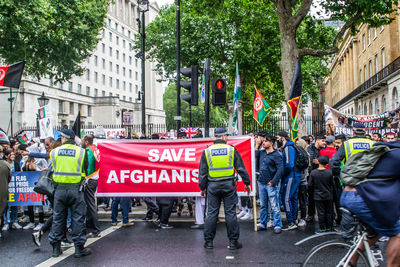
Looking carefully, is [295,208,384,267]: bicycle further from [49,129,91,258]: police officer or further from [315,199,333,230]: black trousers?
[49,129,91,258]: police officer

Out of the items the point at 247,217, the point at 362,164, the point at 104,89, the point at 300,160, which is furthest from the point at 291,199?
the point at 104,89

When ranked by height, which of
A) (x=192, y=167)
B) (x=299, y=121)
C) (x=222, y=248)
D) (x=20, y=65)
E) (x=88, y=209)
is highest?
(x=20, y=65)

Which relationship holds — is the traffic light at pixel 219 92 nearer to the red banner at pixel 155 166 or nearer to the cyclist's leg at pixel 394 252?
the red banner at pixel 155 166

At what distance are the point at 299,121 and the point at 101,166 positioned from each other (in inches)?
324

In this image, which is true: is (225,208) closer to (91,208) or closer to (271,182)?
(271,182)

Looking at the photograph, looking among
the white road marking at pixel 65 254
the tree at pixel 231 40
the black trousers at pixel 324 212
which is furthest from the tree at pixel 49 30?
the black trousers at pixel 324 212

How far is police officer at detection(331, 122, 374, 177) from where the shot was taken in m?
6.50

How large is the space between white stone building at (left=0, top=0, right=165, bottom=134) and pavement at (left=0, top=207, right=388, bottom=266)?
1286 inches

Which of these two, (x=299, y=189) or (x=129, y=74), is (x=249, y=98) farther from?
(x=129, y=74)

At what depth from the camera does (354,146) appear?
6535 millimetres

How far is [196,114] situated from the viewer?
69250 millimetres

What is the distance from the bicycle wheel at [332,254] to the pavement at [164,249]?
1.61 m

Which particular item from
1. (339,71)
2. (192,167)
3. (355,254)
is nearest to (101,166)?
(192,167)

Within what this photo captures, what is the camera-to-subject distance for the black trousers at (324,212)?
23.2 ft
